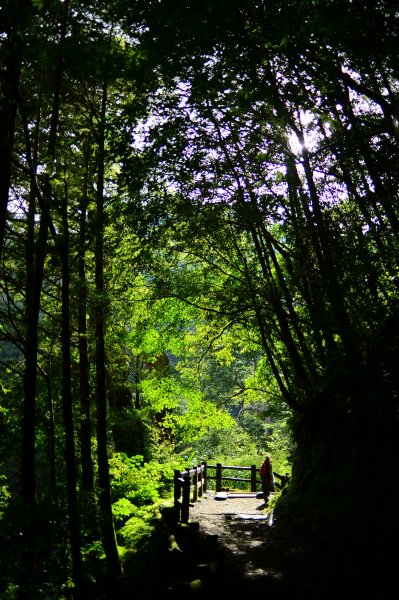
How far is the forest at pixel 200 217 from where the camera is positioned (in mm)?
5227

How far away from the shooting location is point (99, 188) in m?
9.98

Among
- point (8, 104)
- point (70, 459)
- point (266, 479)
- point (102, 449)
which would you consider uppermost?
point (8, 104)

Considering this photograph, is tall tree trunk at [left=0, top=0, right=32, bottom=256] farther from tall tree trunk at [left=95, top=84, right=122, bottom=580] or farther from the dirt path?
the dirt path

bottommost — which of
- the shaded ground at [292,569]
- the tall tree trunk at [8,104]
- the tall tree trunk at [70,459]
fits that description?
the shaded ground at [292,569]

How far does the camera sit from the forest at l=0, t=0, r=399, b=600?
17.1 ft

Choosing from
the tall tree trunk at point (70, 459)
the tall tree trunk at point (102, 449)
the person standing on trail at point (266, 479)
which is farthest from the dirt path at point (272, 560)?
the person standing on trail at point (266, 479)

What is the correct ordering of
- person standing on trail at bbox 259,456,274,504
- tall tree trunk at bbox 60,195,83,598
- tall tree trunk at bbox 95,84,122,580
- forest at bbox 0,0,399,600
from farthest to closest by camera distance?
1. person standing on trail at bbox 259,456,274,504
2. tall tree trunk at bbox 95,84,122,580
3. tall tree trunk at bbox 60,195,83,598
4. forest at bbox 0,0,399,600

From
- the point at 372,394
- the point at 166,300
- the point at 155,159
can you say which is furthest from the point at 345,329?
the point at 166,300

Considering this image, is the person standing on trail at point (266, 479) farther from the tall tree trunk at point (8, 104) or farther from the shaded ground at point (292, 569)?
the tall tree trunk at point (8, 104)

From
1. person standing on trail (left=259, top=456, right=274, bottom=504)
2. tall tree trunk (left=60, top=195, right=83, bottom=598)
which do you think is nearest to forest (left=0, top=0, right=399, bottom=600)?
tall tree trunk (left=60, top=195, right=83, bottom=598)

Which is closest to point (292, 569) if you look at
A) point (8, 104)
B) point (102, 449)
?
point (102, 449)

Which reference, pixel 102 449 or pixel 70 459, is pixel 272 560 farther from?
pixel 102 449

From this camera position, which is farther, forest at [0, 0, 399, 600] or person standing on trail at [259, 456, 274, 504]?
person standing on trail at [259, 456, 274, 504]

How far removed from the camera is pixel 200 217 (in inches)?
381
